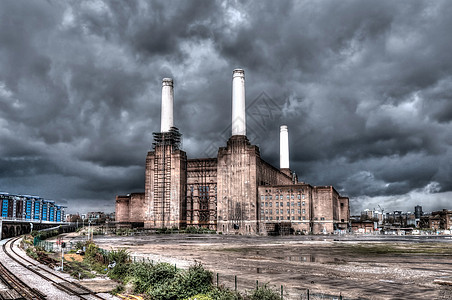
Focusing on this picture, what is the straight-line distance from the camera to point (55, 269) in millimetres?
32656

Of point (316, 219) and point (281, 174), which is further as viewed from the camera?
point (281, 174)

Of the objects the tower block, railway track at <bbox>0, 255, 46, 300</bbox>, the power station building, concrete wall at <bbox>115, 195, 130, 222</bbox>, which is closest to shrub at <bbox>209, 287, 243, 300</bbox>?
railway track at <bbox>0, 255, 46, 300</bbox>

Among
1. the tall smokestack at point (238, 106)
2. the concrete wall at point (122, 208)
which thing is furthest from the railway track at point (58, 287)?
the concrete wall at point (122, 208)

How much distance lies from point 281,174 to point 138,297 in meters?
144

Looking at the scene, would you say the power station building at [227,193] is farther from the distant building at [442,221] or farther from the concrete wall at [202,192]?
the distant building at [442,221]

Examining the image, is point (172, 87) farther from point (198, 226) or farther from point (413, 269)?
point (413, 269)

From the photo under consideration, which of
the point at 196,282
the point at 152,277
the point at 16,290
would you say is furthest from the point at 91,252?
the point at 196,282

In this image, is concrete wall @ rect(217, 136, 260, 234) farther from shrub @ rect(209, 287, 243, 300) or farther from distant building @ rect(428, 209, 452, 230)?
distant building @ rect(428, 209, 452, 230)

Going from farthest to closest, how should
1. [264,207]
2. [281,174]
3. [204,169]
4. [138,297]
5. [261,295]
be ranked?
[281,174] → [204,169] → [264,207] → [138,297] → [261,295]

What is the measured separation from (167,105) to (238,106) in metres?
24.8

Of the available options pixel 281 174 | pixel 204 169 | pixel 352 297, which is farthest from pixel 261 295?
pixel 281 174

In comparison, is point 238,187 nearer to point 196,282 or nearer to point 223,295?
point 196,282

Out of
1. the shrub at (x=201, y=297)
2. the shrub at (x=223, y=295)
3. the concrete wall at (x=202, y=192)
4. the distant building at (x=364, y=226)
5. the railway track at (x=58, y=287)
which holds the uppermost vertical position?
the concrete wall at (x=202, y=192)

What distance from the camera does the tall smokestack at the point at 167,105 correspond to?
5212 inches
